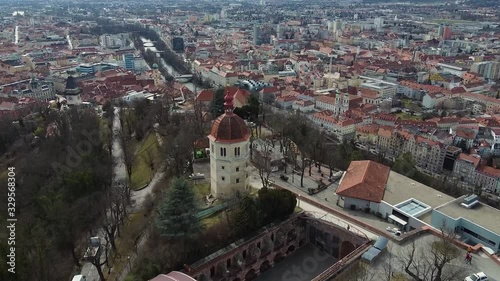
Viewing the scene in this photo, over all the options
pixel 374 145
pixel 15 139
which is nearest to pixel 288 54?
pixel 374 145

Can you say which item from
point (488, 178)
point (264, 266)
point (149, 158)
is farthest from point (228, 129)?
point (488, 178)

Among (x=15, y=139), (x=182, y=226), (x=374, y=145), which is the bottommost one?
(x=374, y=145)

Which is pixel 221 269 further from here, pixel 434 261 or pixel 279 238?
pixel 434 261

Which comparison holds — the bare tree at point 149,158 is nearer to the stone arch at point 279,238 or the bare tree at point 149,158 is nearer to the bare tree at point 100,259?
the bare tree at point 100,259

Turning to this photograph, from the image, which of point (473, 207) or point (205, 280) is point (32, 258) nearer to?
point (205, 280)

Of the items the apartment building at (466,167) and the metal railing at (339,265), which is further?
the apartment building at (466,167)

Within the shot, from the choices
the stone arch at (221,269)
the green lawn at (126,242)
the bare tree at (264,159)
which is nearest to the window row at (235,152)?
the bare tree at (264,159)

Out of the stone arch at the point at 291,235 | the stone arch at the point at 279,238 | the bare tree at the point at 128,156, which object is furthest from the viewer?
the bare tree at the point at 128,156

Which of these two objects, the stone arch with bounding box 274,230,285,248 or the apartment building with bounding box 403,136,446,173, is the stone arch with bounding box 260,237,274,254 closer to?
the stone arch with bounding box 274,230,285,248
